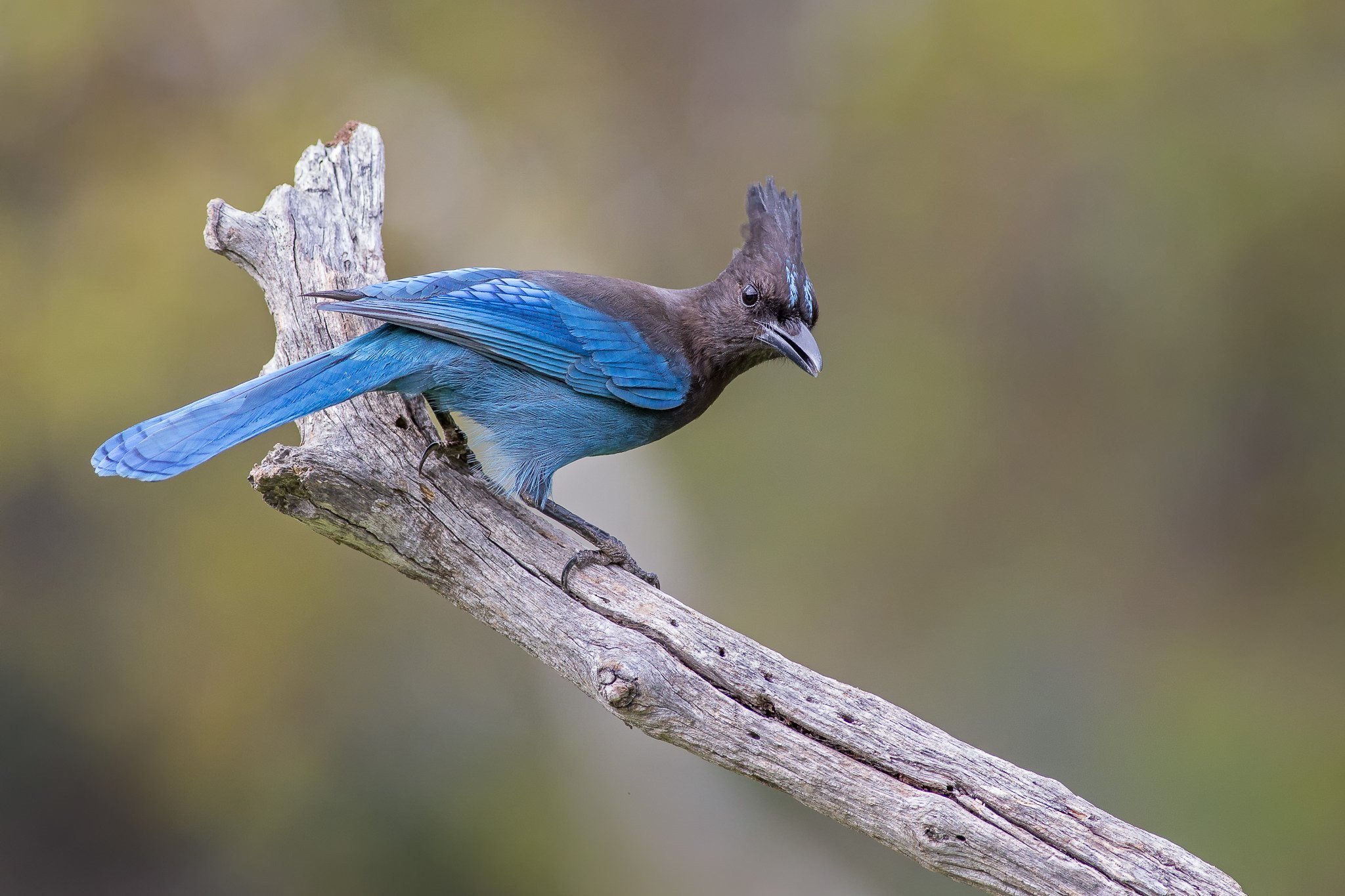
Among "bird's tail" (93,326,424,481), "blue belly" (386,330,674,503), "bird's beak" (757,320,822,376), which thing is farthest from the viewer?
"bird's beak" (757,320,822,376)

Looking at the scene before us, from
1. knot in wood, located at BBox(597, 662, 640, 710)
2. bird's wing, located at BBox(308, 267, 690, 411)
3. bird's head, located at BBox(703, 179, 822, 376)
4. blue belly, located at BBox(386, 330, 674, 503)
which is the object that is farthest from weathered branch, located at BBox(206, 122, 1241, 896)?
bird's head, located at BBox(703, 179, 822, 376)

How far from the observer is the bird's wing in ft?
11.4

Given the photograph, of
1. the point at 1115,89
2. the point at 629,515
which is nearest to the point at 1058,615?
the point at 629,515

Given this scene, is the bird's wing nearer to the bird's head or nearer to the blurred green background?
the bird's head

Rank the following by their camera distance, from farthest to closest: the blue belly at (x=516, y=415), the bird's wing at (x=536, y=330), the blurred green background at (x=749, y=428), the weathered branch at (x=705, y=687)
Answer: the blurred green background at (x=749, y=428) → the blue belly at (x=516, y=415) → the bird's wing at (x=536, y=330) → the weathered branch at (x=705, y=687)

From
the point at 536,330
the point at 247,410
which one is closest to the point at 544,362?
the point at 536,330

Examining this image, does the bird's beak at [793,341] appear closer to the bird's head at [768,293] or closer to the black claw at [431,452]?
the bird's head at [768,293]

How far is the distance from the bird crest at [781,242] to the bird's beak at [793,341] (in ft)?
0.20

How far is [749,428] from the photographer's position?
19.5 feet

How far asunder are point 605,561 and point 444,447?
0.64 m

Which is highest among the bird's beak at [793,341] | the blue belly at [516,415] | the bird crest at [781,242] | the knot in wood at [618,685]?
the bird crest at [781,242]

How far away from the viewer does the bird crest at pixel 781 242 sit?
3873mm

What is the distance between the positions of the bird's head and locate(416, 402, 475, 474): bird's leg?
3.11ft

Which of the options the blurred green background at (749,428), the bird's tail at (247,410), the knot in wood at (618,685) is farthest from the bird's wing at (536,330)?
the blurred green background at (749,428)
